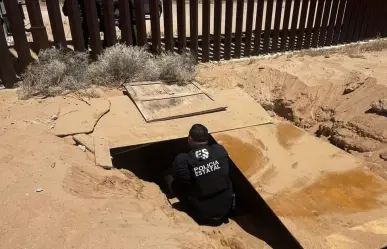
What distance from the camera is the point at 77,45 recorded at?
19.4ft

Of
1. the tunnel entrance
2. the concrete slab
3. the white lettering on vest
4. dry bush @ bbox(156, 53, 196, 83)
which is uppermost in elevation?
dry bush @ bbox(156, 53, 196, 83)

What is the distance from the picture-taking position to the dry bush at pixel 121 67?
585cm

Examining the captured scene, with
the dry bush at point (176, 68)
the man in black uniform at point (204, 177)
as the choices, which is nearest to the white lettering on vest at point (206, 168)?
the man in black uniform at point (204, 177)

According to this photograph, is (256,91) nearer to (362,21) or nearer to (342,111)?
(342,111)

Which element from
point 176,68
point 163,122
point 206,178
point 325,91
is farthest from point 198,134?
point 325,91

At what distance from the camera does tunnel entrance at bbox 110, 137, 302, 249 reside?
3545mm

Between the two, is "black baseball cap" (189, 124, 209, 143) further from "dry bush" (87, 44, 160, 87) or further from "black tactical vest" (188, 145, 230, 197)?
"dry bush" (87, 44, 160, 87)

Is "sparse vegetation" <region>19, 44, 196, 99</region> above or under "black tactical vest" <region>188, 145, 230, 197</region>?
above

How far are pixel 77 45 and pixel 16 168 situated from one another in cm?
288

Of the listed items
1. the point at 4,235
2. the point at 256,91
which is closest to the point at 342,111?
the point at 256,91

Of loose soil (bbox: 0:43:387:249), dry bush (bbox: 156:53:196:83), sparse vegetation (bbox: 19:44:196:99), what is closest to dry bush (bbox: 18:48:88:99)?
sparse vegetation (bbox: 19:44:196:99)

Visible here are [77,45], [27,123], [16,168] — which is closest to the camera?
[16,168]

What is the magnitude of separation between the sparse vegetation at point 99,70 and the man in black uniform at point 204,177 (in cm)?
252

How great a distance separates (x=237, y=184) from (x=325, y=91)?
258 cm
